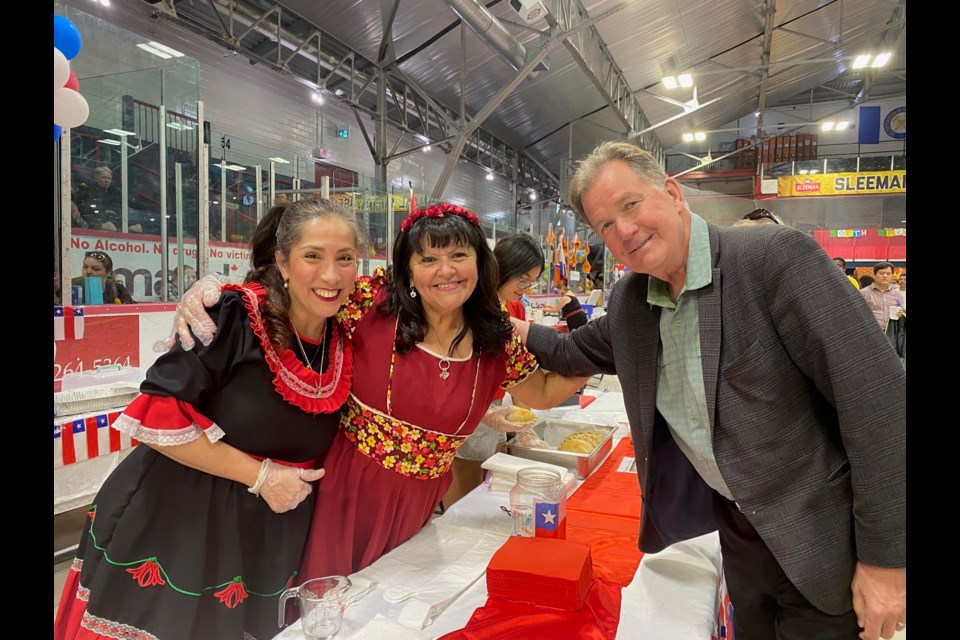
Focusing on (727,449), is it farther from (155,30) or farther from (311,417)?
(155,30)

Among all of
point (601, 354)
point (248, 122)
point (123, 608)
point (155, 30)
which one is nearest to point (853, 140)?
point (248, 122)

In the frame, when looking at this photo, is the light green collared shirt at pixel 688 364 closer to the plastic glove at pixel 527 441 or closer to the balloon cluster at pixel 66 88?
the plastic glove at pixel 527 441

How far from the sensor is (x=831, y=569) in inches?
43.6

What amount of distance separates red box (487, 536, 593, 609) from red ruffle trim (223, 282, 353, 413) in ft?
2.04

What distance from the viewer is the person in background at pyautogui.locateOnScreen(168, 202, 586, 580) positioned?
1615 millimetres

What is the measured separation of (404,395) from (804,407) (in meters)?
1.00

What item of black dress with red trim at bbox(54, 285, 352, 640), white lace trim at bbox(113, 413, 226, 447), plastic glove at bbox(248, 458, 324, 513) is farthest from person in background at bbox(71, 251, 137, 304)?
plastic glove at bbox(248, 458, 324, 513)

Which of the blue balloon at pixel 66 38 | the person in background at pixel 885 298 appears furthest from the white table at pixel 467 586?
the person in background at pixel 885 298

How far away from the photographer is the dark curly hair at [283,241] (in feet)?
4.95

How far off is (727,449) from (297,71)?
28.8 ft

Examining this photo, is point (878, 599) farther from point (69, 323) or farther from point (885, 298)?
point (885, 298)

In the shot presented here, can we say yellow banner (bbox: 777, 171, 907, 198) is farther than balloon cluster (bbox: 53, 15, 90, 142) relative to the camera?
Yes

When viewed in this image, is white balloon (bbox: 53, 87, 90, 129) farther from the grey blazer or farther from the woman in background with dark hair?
the woman in background with dark hair

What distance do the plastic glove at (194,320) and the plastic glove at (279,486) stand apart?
37cm
